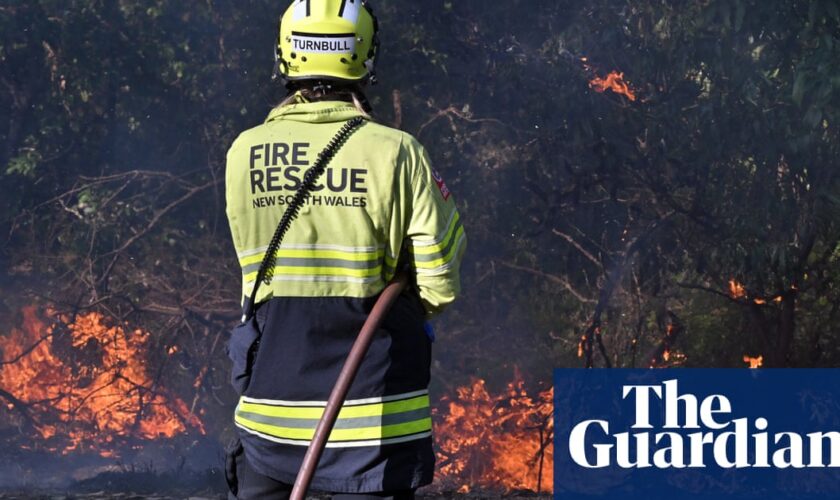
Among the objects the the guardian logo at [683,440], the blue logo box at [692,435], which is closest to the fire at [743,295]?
the blue logo box at [692,435]

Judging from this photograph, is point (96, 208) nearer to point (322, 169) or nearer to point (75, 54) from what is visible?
point (75, 54)

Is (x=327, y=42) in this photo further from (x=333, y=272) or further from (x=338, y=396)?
(x=338, y=396)

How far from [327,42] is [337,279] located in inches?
20.5

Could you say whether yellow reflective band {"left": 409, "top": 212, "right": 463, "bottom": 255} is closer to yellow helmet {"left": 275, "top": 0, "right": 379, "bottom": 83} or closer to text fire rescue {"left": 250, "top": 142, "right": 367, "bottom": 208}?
text fire rescue {"left": 250, "top": 142, "right": 367, "bottom": 208}

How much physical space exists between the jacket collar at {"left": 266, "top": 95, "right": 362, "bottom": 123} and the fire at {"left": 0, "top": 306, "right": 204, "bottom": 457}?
10.8 feet

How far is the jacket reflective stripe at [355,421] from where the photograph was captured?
3082 millimetres

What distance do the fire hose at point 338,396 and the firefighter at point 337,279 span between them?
0.17 feet

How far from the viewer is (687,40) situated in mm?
6199

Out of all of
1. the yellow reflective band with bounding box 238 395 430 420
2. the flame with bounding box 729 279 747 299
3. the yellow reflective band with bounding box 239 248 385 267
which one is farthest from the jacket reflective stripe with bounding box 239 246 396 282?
the flame with bounding box 729 279 747 299

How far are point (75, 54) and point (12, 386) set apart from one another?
142 cm

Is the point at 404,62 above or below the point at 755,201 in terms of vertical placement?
above

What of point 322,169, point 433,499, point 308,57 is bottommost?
point 433,499

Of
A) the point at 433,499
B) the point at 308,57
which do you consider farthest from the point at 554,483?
the point at 308,57

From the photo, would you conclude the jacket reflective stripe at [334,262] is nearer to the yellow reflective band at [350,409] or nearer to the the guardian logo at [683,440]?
the yellow reflective band at [350,409]
